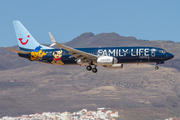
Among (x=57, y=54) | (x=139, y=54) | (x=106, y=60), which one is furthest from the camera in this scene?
(x=57, y=54)

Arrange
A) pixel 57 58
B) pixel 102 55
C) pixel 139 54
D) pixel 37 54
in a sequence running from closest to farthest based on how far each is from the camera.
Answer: pixel 139 54 < pixel 102 55 < pixel 57 58 < pixel 37 54

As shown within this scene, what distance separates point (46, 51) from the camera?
93.9m

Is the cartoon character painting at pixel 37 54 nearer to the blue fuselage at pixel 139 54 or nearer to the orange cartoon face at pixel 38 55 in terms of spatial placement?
the orange cartoon face at pixel 38 55

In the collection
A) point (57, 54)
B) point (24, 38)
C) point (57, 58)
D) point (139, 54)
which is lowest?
point (57, 58)

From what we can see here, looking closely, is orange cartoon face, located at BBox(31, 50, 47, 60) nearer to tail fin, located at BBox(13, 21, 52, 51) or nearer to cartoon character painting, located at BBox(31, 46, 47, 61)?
cartoon character painting, located at BBox(31, 46, 47, 61)

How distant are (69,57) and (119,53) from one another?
12.7 m

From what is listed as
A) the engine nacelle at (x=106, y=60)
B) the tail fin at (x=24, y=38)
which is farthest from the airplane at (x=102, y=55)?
the tail fin at (x=24, y=38)

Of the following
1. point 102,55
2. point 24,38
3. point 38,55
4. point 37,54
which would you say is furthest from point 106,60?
point 24,38

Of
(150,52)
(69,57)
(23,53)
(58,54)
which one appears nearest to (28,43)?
(23,53)

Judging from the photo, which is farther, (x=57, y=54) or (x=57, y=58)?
(x=57, y=54)

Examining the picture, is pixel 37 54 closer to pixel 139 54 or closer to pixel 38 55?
pixel 38 55

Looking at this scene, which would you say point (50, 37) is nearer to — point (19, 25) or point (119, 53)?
point (119, 53)

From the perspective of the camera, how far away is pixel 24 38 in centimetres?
9881

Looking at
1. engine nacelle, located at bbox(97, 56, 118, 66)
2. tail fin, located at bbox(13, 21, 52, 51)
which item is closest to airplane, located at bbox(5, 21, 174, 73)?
engine nacelle, located at bbox(97, 56, 118, 66)
